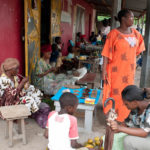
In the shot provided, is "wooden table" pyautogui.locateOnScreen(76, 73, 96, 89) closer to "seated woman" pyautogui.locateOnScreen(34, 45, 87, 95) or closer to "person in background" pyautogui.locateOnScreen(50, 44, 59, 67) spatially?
"seated woman" pyautogui.locateOnScreen(34, 45, 87, 95)

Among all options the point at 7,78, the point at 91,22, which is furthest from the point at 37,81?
the point at 91,22

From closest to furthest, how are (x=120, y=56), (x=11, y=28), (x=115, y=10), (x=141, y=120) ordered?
(x=141, y=120), (x=120, y=56), (x=115, y=10), (x=11, y=28)

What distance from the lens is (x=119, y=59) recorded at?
3236mm

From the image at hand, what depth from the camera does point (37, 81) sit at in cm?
457

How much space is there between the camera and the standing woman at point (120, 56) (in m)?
3.16

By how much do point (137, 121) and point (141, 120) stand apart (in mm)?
113

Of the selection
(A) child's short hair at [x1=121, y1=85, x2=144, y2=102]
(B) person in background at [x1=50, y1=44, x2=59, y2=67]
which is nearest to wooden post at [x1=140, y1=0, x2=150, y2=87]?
(A) child's short hair at [x1=121, y1=85, x2=144, y2=102]

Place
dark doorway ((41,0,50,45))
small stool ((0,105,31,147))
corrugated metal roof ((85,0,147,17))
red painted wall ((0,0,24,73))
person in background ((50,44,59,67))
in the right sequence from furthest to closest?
corrugated metal roof ((85,0,147,17)) → dark doorway ((41,0,50,45)) → person in background ((50,44,59,67)) → red painted wall ((0,0,24,73)) → small stool ((0,105,31,147))

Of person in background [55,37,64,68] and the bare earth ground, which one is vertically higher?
person in background [55,37,64,68]

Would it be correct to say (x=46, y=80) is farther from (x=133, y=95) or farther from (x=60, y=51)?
(x=133, y=95)

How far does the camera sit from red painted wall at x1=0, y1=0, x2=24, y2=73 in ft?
13.6

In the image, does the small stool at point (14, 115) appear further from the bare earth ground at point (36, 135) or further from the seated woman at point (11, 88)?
the seated woman at point (11, 88)

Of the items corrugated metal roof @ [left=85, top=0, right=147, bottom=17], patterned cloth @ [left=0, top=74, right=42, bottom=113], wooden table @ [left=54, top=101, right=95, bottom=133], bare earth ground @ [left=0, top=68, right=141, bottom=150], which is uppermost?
corrugated metal roof @ [left=85, top=0, right=147, bottom=17]

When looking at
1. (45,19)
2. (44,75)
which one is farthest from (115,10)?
(45,19)
